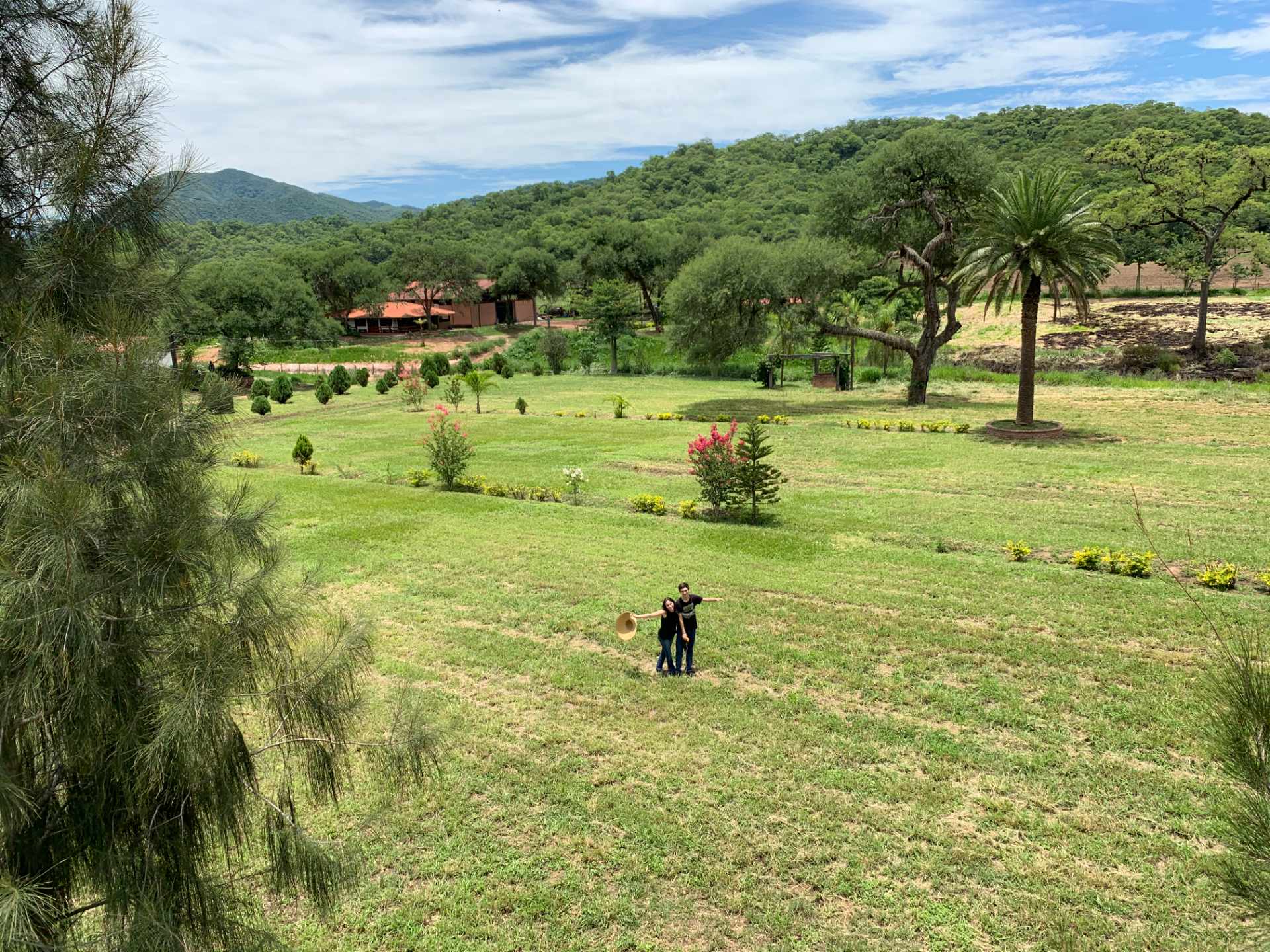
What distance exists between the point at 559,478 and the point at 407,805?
1356 centimetres

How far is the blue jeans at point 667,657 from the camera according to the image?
372 inches

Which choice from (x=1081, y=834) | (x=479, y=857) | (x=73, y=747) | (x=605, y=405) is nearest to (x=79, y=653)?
(x=73, y=747)

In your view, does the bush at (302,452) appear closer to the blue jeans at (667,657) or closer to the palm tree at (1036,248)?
the blue jeans at (667,657)

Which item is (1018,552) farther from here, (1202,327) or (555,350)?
(555,350)

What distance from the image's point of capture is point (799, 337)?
3344 cm

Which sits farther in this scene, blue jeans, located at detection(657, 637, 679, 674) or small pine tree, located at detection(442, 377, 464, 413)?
small pine tree, located at detection(442, 377, 464, 413)

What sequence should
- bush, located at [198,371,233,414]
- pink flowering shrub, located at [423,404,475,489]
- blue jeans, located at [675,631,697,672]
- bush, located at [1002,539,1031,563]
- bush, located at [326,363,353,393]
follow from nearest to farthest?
1. bush, located at [198,371,233,414]
2. blue jeans, located at [675,631,697,672]
3. bush, located at [1002,539,1031,563]
4. pink flowering shrub, located at [423,404,475,489]
5. bush, located at [326,363,353,393]

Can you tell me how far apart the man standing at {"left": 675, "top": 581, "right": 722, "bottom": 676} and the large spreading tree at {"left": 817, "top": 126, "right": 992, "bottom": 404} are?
23.8 metres

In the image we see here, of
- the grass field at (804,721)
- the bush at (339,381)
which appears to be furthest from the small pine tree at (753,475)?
the bush at (339,381)

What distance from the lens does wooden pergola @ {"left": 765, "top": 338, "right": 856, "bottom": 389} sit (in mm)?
37656

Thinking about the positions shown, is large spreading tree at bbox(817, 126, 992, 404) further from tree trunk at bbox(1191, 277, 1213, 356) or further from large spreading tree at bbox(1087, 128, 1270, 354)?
large spreading tree at bbox(1087, 128, 1270, 354)

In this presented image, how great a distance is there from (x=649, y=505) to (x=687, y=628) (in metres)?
7.92

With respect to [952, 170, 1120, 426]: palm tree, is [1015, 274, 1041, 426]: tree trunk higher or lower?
lower

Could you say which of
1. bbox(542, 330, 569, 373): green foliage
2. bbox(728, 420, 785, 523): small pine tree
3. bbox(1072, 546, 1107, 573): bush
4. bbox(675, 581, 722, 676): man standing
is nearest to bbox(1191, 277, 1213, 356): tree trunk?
bbox(1072, 546, 1107, 573): bush
